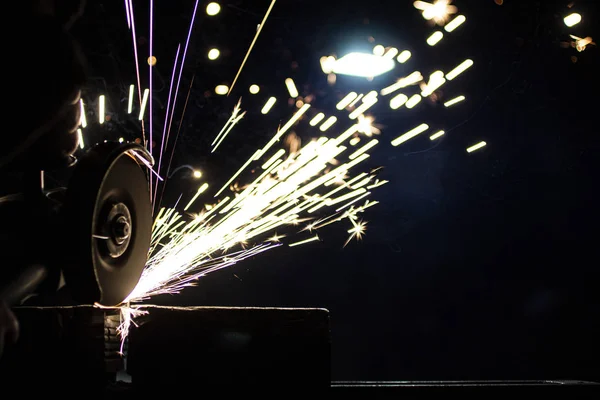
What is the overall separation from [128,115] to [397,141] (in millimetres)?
4083

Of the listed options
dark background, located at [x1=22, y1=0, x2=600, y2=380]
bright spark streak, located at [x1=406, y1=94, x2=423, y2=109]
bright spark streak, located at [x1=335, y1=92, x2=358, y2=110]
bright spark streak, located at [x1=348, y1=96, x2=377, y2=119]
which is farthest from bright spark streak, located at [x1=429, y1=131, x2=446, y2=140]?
bright spark streak, located at [x1=335, y1=92, x2=358, y2=110]

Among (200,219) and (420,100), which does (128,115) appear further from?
(420,100)

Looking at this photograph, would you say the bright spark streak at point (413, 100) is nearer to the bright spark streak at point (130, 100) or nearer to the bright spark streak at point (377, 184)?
the bright spark streak at point (377, 184)

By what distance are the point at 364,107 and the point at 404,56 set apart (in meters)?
1.37

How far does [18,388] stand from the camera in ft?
5.62

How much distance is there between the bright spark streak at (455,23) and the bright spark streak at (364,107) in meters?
1.38

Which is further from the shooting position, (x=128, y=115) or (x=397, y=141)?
(x=397, y=141)

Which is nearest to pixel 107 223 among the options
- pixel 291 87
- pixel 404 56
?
pixel 291 87

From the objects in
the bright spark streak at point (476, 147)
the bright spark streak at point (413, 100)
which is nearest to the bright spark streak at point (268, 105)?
the bright spark streak at point (413, 100)

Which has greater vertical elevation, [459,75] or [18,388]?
[459,75]

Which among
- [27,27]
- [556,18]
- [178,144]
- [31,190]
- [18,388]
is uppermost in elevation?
[556,18]

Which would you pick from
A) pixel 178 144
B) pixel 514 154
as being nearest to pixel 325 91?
pixel 178 144

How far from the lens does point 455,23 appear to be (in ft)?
22.0

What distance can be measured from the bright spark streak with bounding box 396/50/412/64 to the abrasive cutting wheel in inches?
203
